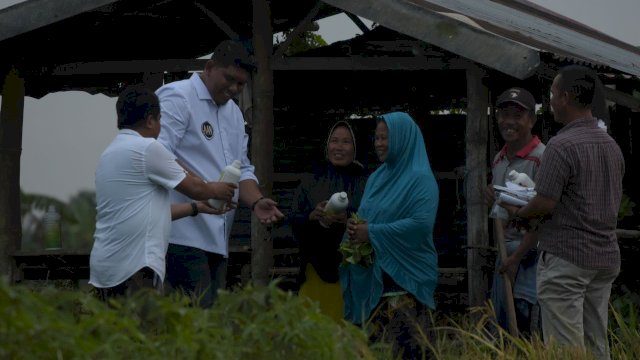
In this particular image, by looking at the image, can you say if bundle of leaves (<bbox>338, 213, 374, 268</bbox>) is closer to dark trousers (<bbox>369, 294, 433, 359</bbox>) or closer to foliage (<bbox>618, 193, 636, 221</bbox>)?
dark trousers (<bbox>369, 294, 433, 359</bbox>)

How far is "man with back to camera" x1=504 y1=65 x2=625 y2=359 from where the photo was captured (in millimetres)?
6055

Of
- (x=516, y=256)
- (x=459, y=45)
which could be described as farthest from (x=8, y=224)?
(x=516, y=256)

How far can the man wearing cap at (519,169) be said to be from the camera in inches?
290

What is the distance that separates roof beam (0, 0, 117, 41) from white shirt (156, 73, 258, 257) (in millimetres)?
3301

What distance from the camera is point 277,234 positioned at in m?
10.5

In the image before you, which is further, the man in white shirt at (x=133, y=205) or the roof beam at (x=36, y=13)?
the roof beam at (x=36, y=13)

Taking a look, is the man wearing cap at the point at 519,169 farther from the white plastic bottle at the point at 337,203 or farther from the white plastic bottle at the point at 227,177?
the white plastic bottle at the point at 227,177

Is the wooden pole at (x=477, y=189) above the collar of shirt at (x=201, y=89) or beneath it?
beneath

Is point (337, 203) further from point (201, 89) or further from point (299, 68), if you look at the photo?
point (299, 68)

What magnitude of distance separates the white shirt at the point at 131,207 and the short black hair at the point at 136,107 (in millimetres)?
104

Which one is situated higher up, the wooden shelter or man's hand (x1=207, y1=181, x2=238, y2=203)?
the wooden shelter

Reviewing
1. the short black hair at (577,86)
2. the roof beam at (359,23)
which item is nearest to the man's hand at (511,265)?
the short black hair at (577,86)

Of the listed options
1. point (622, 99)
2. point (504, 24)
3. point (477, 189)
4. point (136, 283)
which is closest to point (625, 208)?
point (622, 99)

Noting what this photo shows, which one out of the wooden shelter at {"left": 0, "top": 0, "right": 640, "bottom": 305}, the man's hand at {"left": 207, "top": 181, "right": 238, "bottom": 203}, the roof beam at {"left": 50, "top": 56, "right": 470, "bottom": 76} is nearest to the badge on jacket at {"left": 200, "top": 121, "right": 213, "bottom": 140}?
the man's hand at {"left": 207, "top": 181, "right": 238, "bottom": 203}
